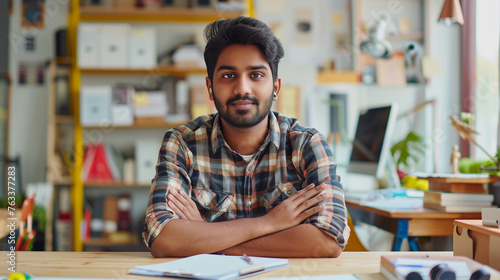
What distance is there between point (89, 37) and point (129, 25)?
11.8 inches

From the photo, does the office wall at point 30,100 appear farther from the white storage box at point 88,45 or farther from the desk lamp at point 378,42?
the desk lamp at point 378,42

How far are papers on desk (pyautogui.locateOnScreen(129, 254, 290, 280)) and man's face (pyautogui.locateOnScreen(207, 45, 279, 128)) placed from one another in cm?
58

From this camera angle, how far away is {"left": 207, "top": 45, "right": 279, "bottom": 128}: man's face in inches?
63.0

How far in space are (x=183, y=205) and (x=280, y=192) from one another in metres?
0.31

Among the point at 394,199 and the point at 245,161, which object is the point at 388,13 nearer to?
the point at 394,199

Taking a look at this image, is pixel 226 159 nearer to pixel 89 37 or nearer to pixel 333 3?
pixel 89 37

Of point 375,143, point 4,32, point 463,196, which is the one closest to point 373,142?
point 375,143

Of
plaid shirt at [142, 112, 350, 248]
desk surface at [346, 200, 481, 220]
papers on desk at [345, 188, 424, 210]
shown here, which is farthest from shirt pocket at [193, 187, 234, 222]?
papers on desk at [345, 188, 424, 210]

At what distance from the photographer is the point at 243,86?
5.21 ft

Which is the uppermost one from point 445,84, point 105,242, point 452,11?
point 452,11

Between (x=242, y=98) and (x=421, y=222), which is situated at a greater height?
(x=242, y=98)

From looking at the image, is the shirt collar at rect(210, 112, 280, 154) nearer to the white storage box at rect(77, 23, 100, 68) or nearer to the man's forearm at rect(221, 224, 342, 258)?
the man's forearm at rect(221, 224, 342, 258)

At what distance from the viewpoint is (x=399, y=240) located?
212 centimetres

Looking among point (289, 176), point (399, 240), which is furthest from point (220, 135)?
point (399, 240)
